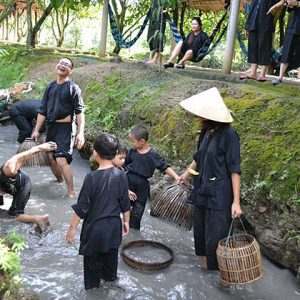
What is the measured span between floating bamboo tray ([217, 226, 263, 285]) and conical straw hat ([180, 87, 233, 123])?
105 centimetres

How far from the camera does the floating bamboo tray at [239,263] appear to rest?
329 centimetres

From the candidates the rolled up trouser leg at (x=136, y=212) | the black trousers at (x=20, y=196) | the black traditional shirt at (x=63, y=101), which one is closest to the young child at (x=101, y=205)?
the rolled up trouser leg at (x=136, y=212)

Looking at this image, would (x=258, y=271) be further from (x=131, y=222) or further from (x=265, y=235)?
(x=131, y=222)

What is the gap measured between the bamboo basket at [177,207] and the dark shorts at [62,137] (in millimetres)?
1465

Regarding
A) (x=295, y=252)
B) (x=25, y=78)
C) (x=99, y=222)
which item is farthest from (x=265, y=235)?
(x=25, y=78)

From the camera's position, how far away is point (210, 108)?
140 inches

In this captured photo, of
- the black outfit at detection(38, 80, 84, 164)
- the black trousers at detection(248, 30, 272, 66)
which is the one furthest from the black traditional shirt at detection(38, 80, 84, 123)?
the black trousers at detection(248, 30, 272, 66)

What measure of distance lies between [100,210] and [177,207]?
57.7 inches

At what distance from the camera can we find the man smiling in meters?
5.25

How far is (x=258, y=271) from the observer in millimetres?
3377

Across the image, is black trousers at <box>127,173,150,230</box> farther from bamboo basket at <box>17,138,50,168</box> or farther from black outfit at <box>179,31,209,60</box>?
black outfit at <box>179,31,209,60</box>

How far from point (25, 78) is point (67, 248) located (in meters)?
7.78

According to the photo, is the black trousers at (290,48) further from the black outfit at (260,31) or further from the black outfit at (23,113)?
the black outfit at (23,113)

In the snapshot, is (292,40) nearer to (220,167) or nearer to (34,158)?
(220,167)
